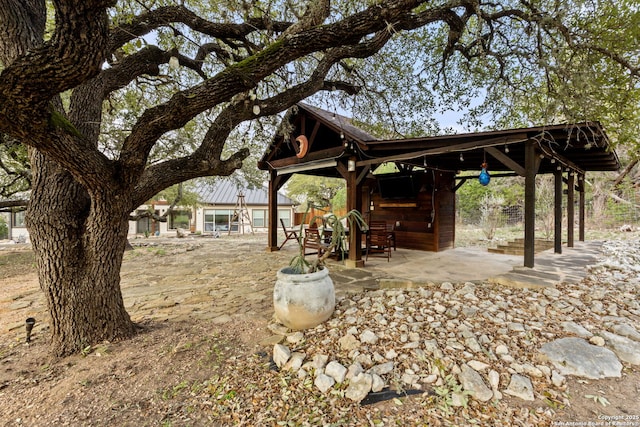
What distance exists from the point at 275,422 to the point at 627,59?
609 centimetres

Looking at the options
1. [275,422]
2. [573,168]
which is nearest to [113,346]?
[275,422]

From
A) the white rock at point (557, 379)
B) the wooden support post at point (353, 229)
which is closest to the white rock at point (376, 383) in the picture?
the white rock at point (557, 379)

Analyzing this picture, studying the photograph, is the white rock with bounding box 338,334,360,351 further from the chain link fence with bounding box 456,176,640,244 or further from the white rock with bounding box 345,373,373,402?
the chain link fence with bounding box 456,176,640,244

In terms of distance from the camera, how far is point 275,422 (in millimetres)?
1801

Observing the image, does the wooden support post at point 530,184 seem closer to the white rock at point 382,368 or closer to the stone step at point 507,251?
the stone step at point 507,251

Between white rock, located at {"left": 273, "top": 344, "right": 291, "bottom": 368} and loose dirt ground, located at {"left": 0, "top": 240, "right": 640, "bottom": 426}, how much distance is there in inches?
3.7

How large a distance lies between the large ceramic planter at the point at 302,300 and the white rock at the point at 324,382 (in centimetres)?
68

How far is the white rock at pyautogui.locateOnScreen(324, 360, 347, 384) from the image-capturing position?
2.11m

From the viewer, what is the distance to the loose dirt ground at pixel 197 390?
1786mm

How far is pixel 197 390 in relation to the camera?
2.09m

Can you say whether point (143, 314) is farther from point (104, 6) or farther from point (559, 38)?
point (559, 38)

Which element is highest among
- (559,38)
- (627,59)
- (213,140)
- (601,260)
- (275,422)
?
(559,38)

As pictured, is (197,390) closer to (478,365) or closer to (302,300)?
(302,300)

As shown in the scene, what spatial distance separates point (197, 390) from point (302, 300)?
1.10m
